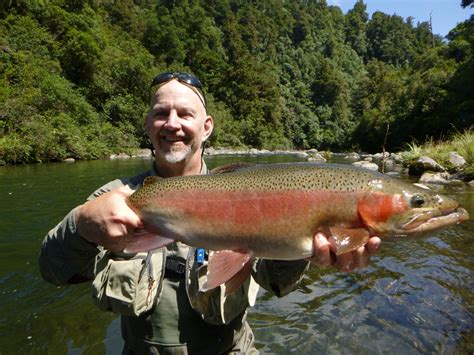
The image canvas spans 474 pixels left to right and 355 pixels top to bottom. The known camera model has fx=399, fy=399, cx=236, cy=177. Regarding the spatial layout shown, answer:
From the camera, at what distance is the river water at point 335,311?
426 centimetres

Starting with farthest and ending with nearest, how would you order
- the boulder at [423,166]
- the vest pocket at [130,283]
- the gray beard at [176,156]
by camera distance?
the boulder at [423,166]
the gray beard at [176,156]
the vest pocket at [130,283]

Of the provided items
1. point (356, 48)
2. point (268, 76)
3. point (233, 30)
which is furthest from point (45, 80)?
point (356, 48)

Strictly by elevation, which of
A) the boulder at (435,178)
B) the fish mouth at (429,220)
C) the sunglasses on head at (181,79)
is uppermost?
the sunglasses on head at (181,79)

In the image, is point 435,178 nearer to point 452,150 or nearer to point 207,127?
point 452,150

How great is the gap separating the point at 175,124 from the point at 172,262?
1.00m

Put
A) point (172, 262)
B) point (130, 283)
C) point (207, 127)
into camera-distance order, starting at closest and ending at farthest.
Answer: point (130, 283)
point (172, 262)
point (207, 127)

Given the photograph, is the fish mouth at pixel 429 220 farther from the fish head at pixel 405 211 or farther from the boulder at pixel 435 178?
the boulder at pixel 435 178

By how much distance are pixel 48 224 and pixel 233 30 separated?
293ft

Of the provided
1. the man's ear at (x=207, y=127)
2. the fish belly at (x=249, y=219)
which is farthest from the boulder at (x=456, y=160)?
the fish belly at (x=249, y=219)

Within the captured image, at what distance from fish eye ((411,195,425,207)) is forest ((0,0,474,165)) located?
13.1 feet

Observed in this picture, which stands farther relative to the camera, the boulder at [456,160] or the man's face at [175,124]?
the boulder at [456,160]

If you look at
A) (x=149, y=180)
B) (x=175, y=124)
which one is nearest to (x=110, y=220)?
(x=149, y=180)

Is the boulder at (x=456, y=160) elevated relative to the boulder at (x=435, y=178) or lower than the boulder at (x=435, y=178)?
elevated

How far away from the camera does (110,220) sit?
2.02m
